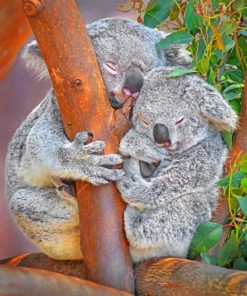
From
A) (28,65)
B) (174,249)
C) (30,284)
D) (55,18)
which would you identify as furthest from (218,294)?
(28,65)

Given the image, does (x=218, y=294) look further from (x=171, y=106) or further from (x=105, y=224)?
(x=171, y=106)

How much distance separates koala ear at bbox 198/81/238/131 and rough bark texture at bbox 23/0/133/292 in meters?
0.35

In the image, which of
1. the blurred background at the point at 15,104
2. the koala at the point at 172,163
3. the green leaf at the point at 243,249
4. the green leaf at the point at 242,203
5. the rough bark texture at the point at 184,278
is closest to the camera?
the rough bark texture at the point at 184,278

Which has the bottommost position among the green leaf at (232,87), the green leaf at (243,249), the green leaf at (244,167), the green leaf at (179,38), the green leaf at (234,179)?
the green leaf at (243,249)

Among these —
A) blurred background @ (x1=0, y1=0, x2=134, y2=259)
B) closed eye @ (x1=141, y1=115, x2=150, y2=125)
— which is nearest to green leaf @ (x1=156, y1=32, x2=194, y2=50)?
closed eye @ (x1=141, y1=115, x2=150, y2=125)

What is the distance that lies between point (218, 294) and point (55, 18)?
1.10 m

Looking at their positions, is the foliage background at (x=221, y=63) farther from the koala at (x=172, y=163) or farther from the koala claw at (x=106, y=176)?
the koala claw at (x=106, y=176)

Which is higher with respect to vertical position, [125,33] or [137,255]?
[125,33]

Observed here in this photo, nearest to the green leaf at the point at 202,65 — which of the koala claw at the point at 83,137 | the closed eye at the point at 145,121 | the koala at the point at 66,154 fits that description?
the koala at the point at 66,154

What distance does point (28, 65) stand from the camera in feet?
11.1

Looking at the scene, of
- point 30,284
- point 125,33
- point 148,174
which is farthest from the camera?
point 125,33

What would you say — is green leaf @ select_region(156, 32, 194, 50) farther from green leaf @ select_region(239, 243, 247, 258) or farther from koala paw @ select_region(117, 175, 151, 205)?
green leaf @ select_region(239, 243, 247, 258)

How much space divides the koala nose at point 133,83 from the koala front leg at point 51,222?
1.56ft

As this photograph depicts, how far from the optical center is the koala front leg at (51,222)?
3.05 m
